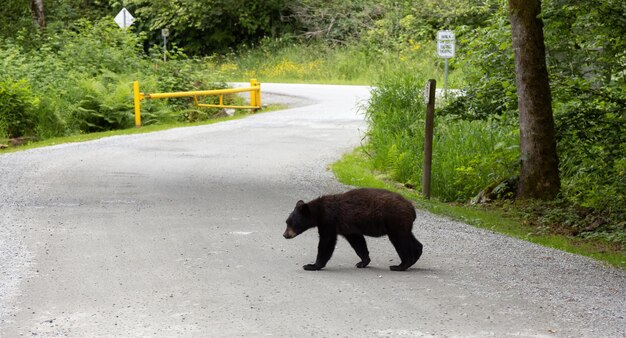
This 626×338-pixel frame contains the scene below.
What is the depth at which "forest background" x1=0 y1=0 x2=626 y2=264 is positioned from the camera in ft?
47.6

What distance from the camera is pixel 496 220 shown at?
47.9ft

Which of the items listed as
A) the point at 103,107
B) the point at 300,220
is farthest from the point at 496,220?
the point at 103,107

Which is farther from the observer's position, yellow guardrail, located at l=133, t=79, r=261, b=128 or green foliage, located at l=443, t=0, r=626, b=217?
yellow guardrail, located at l=133, t=79, r=261, b=128

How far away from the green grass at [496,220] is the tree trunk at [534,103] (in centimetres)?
83

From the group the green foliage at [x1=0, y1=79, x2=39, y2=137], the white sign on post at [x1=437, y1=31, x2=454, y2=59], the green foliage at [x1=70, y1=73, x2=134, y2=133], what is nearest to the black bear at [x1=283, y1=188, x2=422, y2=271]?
the green foliage at [x1=0, y1=79, x2=39, y2=137]

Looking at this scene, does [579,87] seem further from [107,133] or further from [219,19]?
[219,19]

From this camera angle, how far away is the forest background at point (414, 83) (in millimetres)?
14523

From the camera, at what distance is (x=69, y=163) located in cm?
1941

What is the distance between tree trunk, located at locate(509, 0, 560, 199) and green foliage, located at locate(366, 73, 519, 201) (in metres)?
0.81

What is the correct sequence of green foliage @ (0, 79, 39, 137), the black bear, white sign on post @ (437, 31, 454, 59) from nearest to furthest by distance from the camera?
1. the black bear
2. green foliage @ (0, 79, 39, 137)
3. white sign on post @ (437, 31, 454, 59)

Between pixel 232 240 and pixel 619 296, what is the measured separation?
438 cm

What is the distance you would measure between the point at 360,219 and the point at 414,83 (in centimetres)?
1423

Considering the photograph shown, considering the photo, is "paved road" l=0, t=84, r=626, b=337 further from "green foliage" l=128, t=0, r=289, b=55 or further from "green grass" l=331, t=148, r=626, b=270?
"green foliage" l=128, t=0, r=289, b=55

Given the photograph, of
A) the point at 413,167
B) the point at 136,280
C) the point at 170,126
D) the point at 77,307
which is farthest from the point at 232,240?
the point at 170,126
